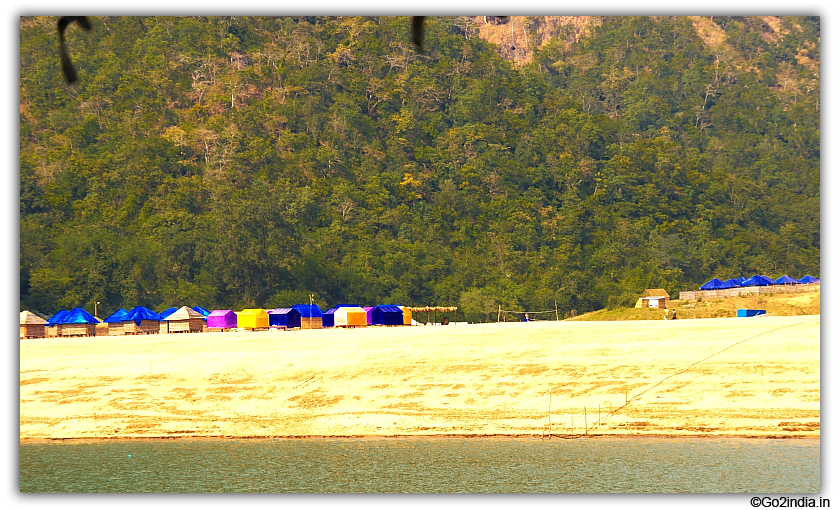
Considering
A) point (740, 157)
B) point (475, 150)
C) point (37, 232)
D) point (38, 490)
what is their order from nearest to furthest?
point (38, 490)
point (37, 232)
point (475, 150)
point (740, 157)

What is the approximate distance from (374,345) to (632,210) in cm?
9605

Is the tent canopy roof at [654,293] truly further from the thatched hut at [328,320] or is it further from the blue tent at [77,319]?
the blue tent at [77,319]

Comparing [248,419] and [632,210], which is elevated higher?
[632,210]

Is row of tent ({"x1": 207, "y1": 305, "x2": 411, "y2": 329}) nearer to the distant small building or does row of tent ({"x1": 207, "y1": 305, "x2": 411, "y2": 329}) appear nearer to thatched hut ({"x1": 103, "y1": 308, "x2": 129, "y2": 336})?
thatched hut ({"x1": 103, "y1": 308, "x2": 129, "y2": 336})

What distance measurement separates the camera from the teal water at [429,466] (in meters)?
27.2

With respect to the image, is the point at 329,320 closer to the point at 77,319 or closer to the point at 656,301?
the point at 77,319

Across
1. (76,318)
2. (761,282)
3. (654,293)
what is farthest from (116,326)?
(761,282)

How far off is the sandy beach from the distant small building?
4452 centimetres

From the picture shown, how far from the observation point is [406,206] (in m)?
133

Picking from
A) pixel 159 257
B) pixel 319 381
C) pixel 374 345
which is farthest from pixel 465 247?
pixel 319 381

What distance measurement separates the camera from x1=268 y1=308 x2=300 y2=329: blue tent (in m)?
79.8

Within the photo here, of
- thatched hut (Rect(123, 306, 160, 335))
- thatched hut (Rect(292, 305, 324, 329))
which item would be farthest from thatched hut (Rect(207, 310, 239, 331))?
thatched hut (Rect(292, 305, 324, 329))

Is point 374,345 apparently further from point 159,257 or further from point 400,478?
point 159,257

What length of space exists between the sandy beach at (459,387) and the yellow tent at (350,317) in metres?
28.7
